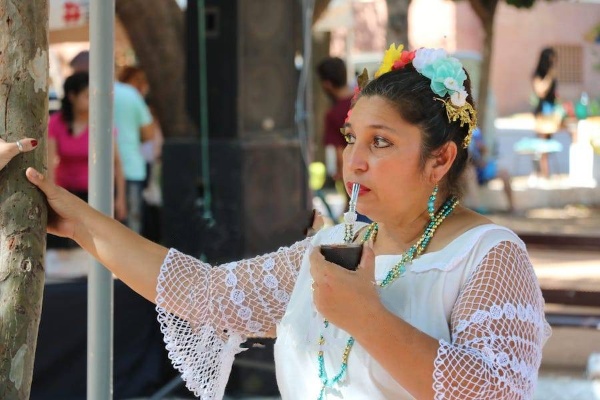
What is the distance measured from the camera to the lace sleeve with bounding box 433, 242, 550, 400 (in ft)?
5.99

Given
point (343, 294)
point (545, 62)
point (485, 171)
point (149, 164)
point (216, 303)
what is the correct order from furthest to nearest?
point (485, 171), point (545, 62), point (149, 164), point (216, 303), point (343, 294)

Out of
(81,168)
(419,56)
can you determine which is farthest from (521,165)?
(419,56)

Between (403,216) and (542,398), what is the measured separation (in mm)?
3568

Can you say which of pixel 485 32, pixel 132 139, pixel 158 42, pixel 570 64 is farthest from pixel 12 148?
pixel 570 64

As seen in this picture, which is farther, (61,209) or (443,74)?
(61,209)

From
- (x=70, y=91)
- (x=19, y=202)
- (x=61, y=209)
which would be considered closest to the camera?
(x=19, y=202)

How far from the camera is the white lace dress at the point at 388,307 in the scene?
6.08 ft

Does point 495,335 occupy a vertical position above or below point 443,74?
below

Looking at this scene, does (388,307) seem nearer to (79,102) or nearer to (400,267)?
(400,267)

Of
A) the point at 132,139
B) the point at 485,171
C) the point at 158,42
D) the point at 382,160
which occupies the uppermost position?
the point at 158,42

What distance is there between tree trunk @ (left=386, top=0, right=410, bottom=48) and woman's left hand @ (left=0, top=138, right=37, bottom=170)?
7316 mm

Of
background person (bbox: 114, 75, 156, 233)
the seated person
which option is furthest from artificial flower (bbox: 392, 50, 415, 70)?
the seated person

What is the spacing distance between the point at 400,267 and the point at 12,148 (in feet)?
2.63

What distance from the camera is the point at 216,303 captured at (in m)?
2.38
